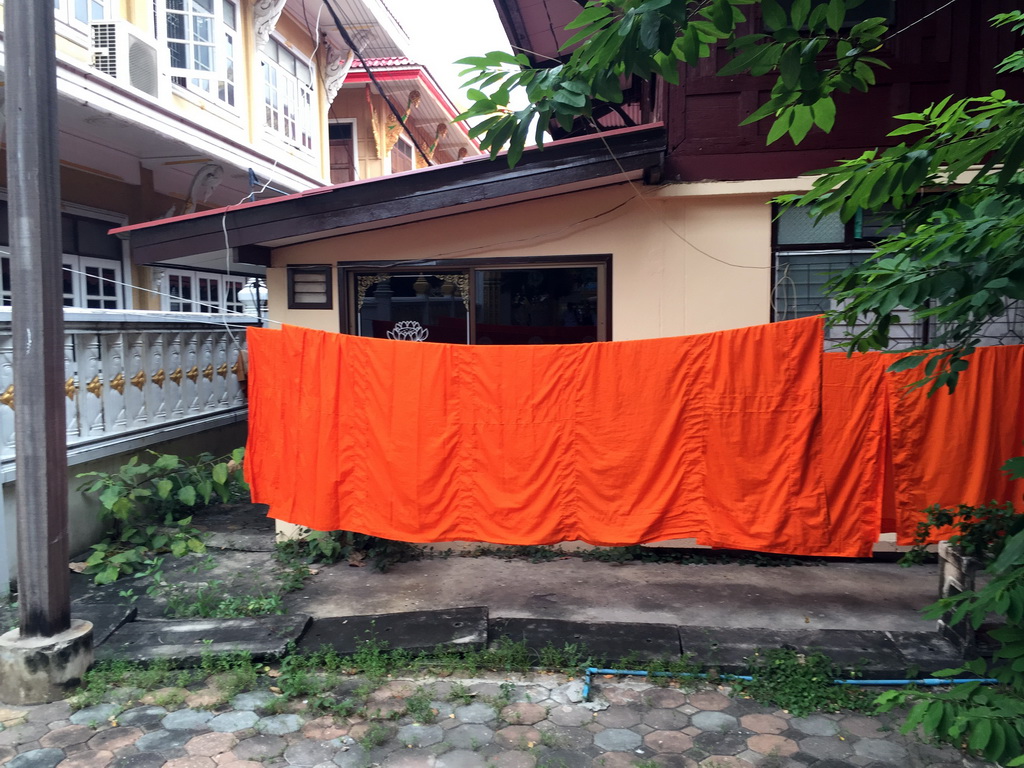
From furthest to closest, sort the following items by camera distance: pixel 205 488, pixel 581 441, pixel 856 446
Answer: pixel 205 488
pixel 581 441
pixel 856 446

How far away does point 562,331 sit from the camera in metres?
6.51

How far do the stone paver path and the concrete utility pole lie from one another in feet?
0.98

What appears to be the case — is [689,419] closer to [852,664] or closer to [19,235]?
[852,664]

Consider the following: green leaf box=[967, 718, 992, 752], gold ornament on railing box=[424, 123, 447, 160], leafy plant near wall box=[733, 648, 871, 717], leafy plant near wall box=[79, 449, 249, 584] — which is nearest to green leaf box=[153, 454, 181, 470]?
leafy plant near wall box=[79, 449, 249, 584]

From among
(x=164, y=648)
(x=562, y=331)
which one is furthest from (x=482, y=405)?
(x=164, y=648)

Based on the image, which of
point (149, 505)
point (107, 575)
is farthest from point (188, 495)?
point (107, 575)

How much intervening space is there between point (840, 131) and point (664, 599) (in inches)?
168

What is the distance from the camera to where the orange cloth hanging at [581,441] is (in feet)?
16.9

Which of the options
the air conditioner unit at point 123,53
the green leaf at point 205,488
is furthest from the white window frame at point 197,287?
the green leaf at point 205,488

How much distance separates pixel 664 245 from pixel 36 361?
4.75 meters

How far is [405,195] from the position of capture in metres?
5.77

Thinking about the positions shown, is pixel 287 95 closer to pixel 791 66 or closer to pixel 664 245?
pixel 664 245

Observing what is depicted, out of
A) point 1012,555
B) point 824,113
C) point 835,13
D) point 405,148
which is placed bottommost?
point 1012,555

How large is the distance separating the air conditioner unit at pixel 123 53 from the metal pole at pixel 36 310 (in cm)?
510
